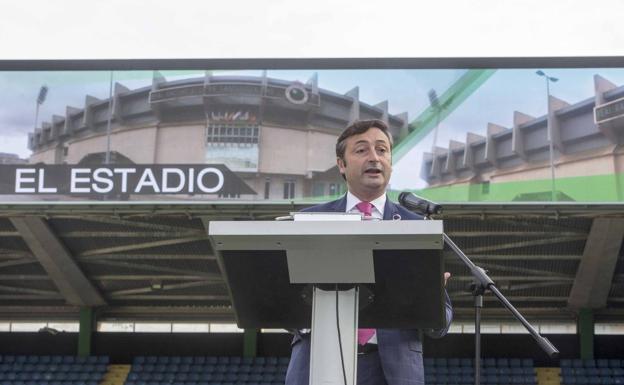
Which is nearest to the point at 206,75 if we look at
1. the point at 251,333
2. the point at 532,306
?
the point at 251,333

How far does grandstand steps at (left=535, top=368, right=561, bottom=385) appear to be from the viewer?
20203 mm

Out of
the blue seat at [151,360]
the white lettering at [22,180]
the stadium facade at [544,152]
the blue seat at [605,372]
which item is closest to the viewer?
the stadium facade at [544,152]

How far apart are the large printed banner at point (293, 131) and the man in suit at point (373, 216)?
40.0ft

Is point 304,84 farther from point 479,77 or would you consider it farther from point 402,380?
point 402,380

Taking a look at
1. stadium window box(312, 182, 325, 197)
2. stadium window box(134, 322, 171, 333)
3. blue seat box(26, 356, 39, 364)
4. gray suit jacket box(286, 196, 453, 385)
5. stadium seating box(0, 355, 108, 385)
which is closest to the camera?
gray suit jacket box(286, 196, 453, 385)

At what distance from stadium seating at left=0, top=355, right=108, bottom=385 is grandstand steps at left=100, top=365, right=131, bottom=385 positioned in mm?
137

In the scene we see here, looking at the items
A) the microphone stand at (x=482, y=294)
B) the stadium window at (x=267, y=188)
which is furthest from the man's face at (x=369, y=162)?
the stadium window at (x=267, y=188)

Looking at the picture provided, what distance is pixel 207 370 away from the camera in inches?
835

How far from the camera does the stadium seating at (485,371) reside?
65.8ft

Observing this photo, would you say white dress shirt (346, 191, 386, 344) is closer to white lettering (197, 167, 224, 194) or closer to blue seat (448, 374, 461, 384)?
white lettering (197, 167, 224, 194)

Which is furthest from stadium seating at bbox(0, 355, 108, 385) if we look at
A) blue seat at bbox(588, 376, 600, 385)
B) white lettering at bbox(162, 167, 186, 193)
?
blue seat at bbox(588, 376, 600, 385)

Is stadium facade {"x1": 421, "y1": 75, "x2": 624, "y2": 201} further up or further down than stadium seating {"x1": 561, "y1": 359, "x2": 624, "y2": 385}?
further up

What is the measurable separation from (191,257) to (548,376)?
7972 mm

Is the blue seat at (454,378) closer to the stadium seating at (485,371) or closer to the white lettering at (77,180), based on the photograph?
the stadium seating at (485,371)
